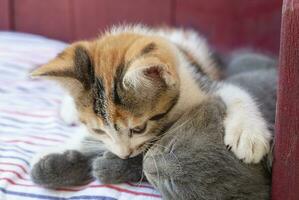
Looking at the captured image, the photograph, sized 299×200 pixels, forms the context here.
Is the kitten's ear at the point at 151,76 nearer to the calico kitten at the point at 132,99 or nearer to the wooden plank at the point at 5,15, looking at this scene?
the calico kitten at the point at 132,99

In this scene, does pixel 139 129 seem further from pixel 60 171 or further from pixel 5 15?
pixel 5 15

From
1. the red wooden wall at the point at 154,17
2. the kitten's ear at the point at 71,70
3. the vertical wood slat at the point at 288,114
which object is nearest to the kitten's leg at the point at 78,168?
the kitten's ear at the point at 71,70

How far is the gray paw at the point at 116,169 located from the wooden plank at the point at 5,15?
124cm

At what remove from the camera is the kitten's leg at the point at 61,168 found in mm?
955

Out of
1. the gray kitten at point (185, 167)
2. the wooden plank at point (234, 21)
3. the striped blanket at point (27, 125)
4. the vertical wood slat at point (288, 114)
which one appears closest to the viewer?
the vertical wood slat at point (288, 114)

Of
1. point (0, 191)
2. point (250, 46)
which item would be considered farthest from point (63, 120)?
point (250, 46)

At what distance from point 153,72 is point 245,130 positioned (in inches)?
8.5

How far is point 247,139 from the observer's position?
0.87 metres

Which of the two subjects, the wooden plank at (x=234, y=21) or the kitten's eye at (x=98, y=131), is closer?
the kitten's eye at (x=98, y=131)

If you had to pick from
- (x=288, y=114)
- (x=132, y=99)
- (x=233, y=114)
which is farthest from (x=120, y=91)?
(x=288, y=114)

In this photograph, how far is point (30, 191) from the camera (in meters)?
0.95

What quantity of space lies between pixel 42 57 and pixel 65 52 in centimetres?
67

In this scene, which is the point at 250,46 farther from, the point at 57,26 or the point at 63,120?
the point at 63,120

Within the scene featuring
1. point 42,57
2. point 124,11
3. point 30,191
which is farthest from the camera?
point 124,11
